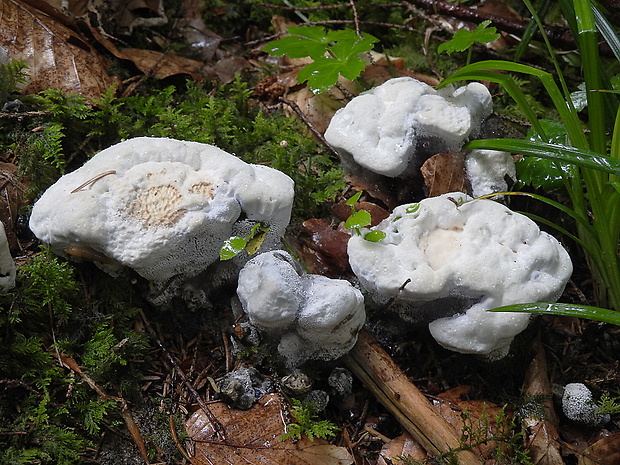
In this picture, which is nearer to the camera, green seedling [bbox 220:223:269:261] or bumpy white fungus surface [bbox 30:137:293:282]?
bumpy white fungus surface [bbox 30:137:293:282]

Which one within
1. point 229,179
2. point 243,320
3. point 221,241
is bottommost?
point 243,320

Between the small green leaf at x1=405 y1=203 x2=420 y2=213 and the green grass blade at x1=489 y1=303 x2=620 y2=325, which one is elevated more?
the small green leaf at x1=405 y1=203 x2=420 y2=213

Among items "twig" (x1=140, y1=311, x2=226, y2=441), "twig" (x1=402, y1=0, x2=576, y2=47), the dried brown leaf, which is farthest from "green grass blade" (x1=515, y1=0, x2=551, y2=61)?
"twig" (x1=140, y1=311, x2=226, y2=441)

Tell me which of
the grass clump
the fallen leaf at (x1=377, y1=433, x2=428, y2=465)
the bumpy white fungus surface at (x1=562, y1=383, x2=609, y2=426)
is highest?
the grass clump

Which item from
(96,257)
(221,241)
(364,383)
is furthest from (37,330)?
(364,383)

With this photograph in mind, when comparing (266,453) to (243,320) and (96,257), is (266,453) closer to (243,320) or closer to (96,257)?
(243,320)

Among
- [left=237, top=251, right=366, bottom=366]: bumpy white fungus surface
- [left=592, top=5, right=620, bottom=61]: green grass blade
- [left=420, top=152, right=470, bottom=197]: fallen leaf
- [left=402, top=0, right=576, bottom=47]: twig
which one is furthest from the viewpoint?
[left=402, top=0, right=576, bottom=47]: twig

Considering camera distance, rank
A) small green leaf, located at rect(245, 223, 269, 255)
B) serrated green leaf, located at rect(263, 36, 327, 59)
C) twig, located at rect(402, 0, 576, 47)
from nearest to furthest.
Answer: small green leaf, located at rect(245, 223, 269, 255), serrated green leaf, located at rect(263, 36, 327, 59), twig, located at rect(402, 0, 576, 47)

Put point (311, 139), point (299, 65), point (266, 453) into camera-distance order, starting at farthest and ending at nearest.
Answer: point (299, 65), point (311, 139), point (266, 453)

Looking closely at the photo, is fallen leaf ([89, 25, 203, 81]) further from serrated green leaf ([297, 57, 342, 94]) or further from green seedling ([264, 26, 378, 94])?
serrated green leaf ([297, 57, 342, 94])
